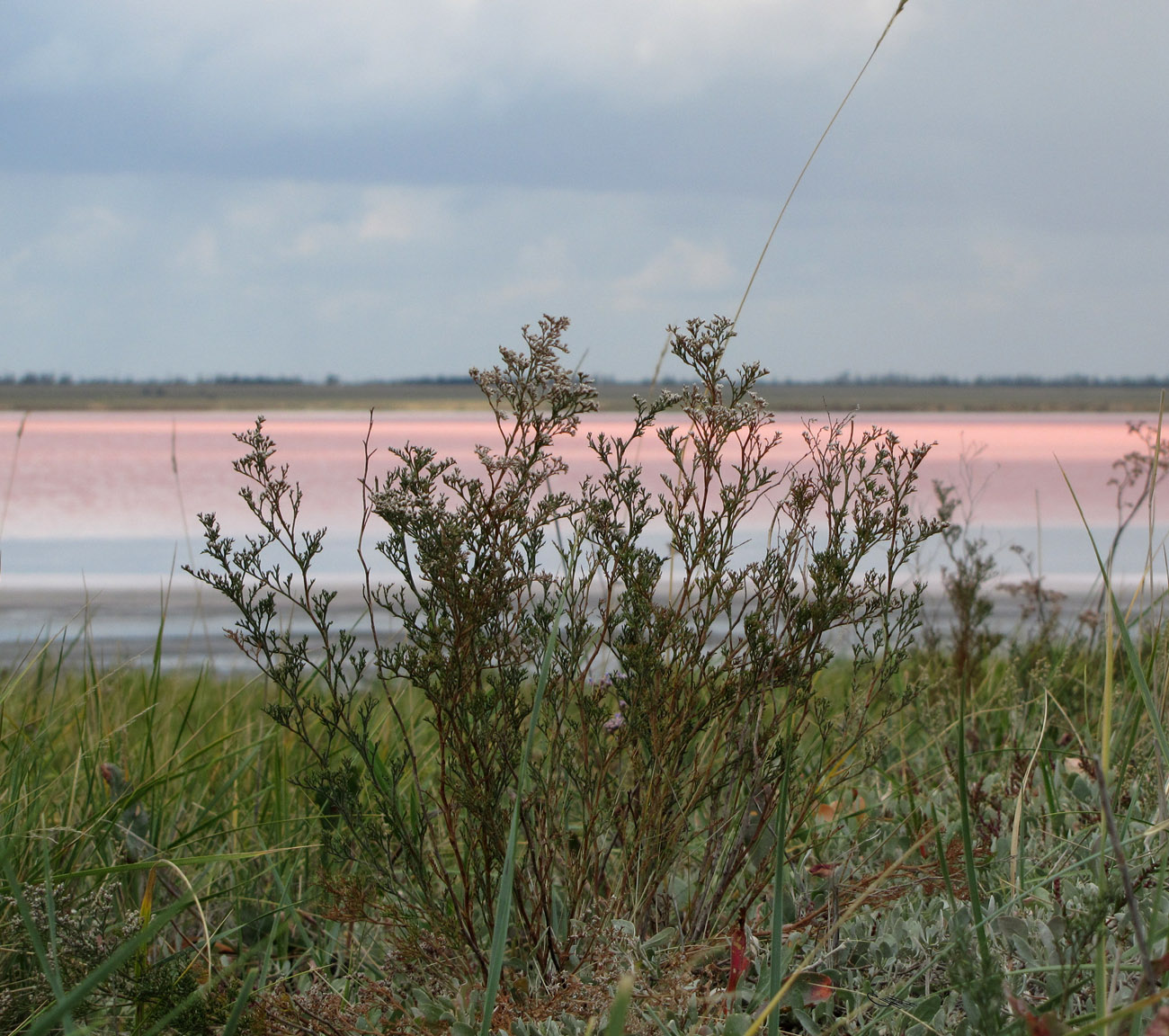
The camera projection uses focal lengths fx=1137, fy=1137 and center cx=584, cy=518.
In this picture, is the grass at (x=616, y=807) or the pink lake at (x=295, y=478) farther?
the pink lake at (x=295, y=478)

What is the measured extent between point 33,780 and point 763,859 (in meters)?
1.98

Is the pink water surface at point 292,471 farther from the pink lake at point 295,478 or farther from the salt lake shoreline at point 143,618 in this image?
the salt lake shoreline at point 143,618

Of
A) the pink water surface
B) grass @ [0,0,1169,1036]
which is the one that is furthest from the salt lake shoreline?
Answer: grass @ [0,0,1169,1036]

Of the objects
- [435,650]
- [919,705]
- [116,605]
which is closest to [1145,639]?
[919,705]

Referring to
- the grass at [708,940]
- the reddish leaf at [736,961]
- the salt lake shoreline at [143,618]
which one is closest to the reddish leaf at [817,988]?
the grass at [708,940]

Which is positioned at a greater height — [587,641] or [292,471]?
[587,641]

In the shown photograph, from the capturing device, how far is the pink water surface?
19547 millimetres

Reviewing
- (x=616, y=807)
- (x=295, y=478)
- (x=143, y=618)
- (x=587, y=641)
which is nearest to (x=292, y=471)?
(x=295, y=478)

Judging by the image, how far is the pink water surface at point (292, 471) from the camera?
1955 cm

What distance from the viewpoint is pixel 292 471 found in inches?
1153

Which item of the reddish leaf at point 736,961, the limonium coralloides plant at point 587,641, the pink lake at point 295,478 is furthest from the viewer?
the pink lake at point 295,478

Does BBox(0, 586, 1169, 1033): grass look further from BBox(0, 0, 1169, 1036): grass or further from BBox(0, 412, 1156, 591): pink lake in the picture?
BBox(0, 412, 1156, 591): pink lake

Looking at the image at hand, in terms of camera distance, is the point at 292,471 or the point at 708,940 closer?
the point at 708,940

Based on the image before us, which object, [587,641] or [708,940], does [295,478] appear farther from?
[708,940]
